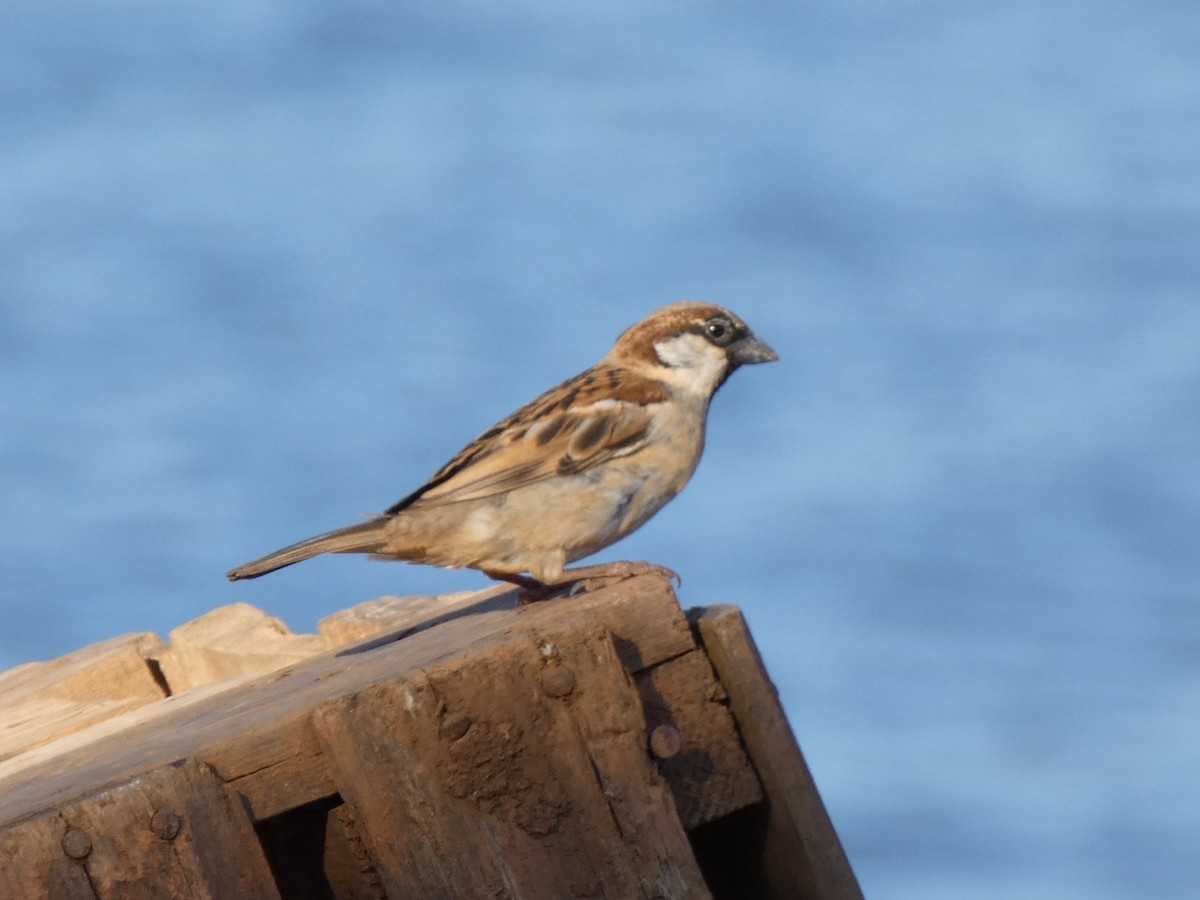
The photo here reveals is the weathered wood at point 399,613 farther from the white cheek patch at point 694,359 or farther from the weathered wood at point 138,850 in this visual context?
the weathered wood at point 138,850

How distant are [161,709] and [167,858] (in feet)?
4.41

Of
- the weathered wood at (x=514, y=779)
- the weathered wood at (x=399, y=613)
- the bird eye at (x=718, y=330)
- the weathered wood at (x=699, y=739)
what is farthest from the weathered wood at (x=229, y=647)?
the weathered wood at (x=514, y=779)

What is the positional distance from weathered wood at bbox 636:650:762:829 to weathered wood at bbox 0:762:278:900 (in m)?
0.59

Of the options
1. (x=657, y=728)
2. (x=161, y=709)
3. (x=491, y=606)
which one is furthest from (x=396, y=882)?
(x=491, y=606)

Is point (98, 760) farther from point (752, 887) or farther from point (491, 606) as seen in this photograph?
point (491, 606)

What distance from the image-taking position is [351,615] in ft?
13.7

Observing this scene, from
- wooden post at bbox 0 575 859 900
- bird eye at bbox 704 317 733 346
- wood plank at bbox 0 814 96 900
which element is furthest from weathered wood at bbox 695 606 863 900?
bird eye at bbox 704 317 733 346

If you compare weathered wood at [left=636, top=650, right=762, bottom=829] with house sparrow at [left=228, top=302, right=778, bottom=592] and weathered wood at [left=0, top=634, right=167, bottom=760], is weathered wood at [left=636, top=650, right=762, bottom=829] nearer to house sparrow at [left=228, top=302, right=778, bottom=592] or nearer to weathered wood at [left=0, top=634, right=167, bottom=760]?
house sparrow at [left=228, top=302, right=778, bottom=592]

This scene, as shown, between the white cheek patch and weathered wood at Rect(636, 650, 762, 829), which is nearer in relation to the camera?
weathered wood at Rect(636, 650, 762, 829)

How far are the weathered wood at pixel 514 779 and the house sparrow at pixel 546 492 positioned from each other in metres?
1.55

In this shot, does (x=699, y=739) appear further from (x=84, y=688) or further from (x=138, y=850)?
(x=84, y=688)

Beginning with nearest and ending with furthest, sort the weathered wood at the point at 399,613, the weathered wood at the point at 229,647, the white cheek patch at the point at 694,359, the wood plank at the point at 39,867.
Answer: the wood plank at the point at 39,867 < the weathered wood at the point at 399,613 < the weathered wood at the point at 229,647 < the white cheek patch at the point at 694,359

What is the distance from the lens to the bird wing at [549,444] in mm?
4195

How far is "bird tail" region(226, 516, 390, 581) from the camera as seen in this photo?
3.96m
